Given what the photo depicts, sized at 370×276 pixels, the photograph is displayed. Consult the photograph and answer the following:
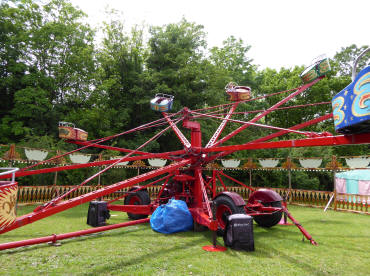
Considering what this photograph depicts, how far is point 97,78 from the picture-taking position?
66.8 ft

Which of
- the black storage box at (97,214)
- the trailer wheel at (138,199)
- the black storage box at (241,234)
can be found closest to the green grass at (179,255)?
the black storage box at (241,234)

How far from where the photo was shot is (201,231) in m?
6.99

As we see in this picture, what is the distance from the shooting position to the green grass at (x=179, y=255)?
13.4 feet

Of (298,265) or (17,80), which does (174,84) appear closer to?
(17,80)

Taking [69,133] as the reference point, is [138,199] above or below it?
below

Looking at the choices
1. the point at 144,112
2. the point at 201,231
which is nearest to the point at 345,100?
the point at 201,231

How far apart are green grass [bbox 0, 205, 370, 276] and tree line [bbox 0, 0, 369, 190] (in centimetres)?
1258

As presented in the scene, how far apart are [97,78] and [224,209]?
57.4 ft

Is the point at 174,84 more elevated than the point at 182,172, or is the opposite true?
the point at 174,84

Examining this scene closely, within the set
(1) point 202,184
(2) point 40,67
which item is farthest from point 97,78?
(1) point 202,184

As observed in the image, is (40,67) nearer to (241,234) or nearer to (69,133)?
(69,133)

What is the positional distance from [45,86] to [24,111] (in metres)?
2.81

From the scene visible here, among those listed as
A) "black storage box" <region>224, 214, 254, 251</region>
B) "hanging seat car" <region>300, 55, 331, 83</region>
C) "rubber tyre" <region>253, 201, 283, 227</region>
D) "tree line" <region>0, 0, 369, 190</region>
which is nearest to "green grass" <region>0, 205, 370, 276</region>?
"black storage box" <region>224, 214, 254, 251</region>

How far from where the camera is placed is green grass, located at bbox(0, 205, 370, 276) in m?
4.08
